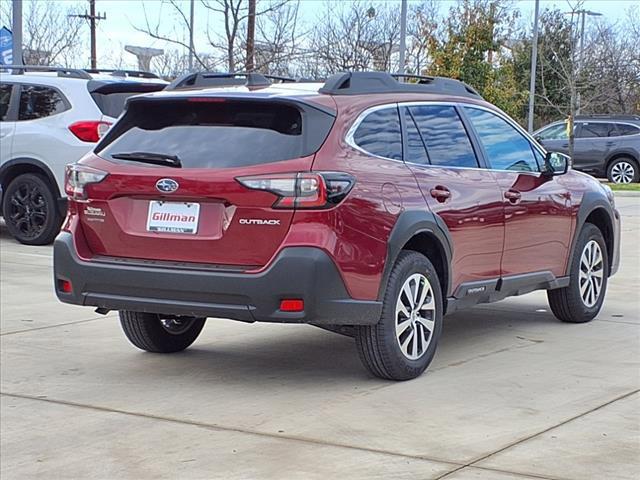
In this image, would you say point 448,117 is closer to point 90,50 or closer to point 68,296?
point 68,296

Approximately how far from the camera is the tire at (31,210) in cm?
1290

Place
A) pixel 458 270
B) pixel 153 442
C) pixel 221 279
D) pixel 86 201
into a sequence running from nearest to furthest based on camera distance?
pixel 153 442 < pixel 221 279 < pixel 86 201 < pixel 458 270

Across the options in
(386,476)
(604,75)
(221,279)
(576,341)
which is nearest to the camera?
(386,476)

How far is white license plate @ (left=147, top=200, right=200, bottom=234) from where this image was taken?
20.5 ft

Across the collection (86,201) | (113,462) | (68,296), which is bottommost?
(113,462)

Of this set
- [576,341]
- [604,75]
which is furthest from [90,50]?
[576,341]

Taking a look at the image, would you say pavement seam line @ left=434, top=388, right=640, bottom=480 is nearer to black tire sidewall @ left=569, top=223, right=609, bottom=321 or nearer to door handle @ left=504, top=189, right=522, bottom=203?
door handle @ left=504, top=189, right=522, bottom=203

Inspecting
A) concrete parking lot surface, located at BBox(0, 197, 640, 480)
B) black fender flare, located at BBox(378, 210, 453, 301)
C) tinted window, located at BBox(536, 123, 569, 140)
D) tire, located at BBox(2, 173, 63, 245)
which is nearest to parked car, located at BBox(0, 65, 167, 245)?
tire, located at BBox(2, 173, 63, 245)

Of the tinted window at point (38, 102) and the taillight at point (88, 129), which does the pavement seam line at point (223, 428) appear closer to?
the taillight at point (88, 129)

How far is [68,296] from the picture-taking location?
662 centimetres

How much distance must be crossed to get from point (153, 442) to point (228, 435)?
35 centimetres

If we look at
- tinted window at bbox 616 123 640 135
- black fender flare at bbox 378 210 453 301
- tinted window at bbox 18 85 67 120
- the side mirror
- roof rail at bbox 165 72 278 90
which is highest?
roof rail at bbox 165 72 278 90

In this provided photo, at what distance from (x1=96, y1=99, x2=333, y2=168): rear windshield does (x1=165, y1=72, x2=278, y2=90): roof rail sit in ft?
1.71

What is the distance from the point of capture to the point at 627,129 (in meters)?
27.3
